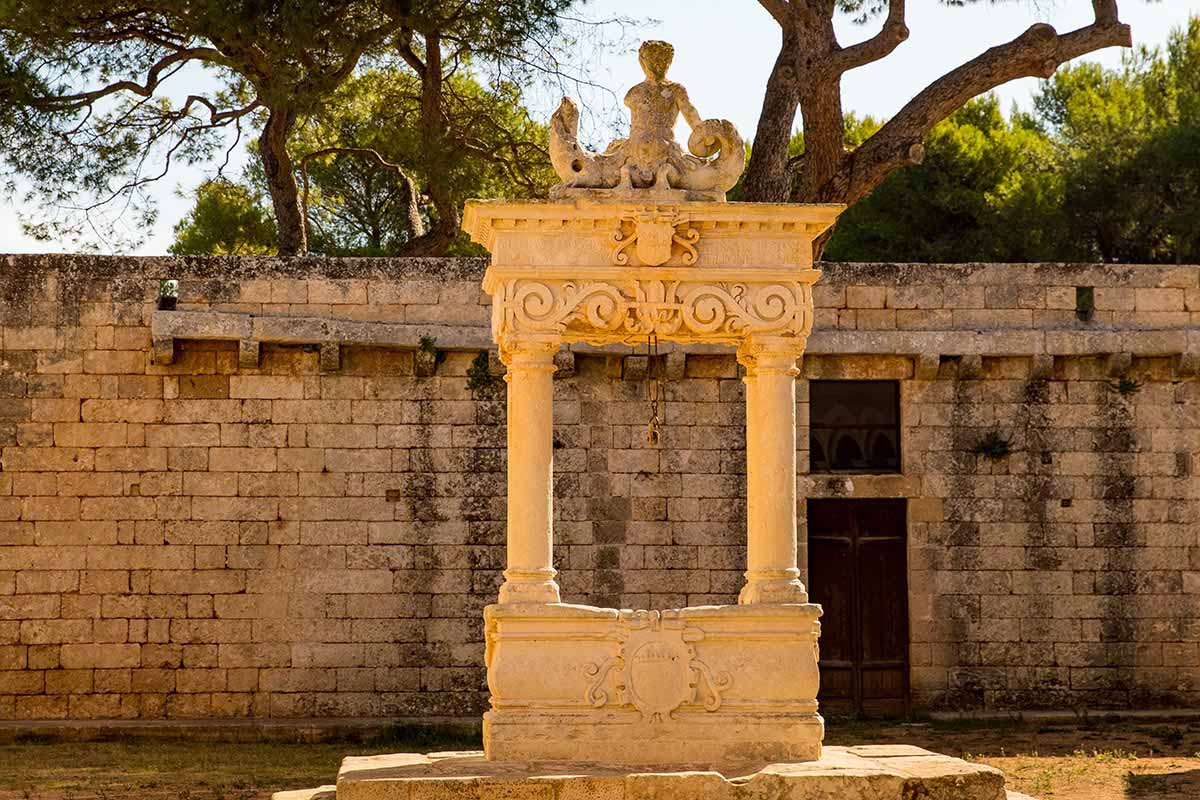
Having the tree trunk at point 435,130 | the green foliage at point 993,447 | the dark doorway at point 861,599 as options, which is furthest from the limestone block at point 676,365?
the tree trunk at point 435,130

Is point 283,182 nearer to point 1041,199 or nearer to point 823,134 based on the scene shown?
point 823,134

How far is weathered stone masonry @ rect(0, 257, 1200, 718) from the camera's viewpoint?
Result: 13.5 meters

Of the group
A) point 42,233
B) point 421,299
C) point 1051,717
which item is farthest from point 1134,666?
point 42,233

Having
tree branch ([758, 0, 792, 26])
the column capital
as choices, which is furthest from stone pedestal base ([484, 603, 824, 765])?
tree branch ([758, 0, 792, 26])

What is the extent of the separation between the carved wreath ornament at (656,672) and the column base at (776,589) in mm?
379

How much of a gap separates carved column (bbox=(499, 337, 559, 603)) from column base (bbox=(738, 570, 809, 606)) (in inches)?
40.9

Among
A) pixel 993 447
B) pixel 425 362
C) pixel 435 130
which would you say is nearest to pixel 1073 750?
pixel 993 447

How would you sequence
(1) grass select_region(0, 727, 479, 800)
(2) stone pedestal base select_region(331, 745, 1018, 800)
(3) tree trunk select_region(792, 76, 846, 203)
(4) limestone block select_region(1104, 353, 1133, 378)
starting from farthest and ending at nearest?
(3) tree trunk select_region(792, 76, 846, 203) → (4) limestone block select_region(1104, 353, 1133, 378) → (1) grass select_region(0, 727, 479, 800) → (2) stone pedestal base select_region(331, 745, 1018, 800)

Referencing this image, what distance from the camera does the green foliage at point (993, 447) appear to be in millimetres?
14133

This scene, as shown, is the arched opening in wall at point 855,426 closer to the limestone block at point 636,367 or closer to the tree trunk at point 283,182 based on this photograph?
the limestone block at point 636,367

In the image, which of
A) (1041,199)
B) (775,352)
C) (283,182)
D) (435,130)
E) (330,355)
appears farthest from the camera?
(1041,199)

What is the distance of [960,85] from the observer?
1566 centimetres

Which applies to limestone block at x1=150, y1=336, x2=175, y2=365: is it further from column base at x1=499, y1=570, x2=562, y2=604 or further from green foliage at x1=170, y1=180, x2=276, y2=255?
green foliage at x1=170, y1=180, x2=276, y2=255

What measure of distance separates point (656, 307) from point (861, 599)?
20.2 feet
